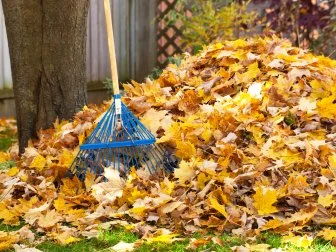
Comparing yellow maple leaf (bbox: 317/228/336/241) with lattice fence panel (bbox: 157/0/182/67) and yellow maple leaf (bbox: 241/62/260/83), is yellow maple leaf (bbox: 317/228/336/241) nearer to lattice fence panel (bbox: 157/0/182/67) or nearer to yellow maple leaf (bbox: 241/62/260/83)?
yellow maple leaf (bbox: 241/62/260/83)

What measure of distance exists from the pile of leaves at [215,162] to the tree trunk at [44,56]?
22 centimetres

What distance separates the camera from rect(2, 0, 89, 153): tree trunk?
5133mm

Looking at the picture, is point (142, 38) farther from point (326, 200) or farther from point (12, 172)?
point (326, 200)

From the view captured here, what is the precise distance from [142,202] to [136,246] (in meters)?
0.44

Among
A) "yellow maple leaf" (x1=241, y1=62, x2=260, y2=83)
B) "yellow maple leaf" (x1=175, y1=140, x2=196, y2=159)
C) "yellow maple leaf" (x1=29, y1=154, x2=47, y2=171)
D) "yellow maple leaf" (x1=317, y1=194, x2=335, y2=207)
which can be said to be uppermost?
"yellow maple leaf" (x1=241, y1=62, x2=260, y2=83)

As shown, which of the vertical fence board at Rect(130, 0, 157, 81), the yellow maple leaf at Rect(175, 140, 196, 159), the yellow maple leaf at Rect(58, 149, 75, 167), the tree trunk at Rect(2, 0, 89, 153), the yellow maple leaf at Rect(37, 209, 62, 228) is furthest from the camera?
the vertical fence board at Rect(130, 0, 157, 81)

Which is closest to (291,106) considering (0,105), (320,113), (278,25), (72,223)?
(320,113)

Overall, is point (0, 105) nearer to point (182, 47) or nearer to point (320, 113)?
point (182, 47)

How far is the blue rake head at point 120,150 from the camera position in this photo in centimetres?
427

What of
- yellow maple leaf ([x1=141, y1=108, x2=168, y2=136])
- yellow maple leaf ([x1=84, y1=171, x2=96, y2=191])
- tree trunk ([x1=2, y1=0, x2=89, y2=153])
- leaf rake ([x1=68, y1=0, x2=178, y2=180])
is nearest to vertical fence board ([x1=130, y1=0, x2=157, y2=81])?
tree trunk ([x1=2, y1=0, x2=89, y2=153])

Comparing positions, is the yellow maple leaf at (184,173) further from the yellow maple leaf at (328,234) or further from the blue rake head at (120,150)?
the yellow maple leaf at (328,234)

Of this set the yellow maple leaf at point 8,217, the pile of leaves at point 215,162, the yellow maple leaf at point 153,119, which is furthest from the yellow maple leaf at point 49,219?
the yellow maple leaf at point 153,119

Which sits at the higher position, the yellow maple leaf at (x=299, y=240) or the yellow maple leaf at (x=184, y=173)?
the yellow maple leaf at (x=184, y=173)

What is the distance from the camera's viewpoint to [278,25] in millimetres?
10188
